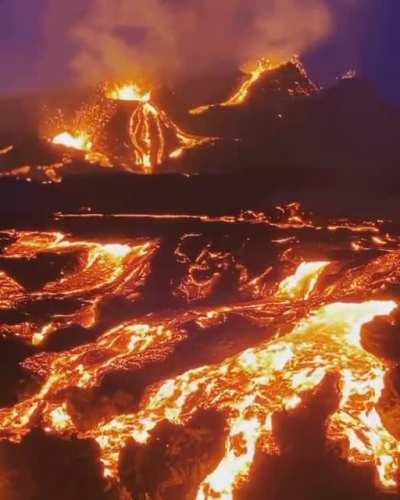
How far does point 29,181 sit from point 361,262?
3759 mm

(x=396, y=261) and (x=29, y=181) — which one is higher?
(x=29, y=181)

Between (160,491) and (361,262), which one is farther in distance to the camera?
(361,262)

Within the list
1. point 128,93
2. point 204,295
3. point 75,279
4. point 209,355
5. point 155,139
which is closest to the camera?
point 209,355

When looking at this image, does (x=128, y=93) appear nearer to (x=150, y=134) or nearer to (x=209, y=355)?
(x=150, y=134)

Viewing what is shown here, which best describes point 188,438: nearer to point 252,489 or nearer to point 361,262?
point 252,489

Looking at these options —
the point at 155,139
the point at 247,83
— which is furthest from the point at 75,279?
the point at 247,83

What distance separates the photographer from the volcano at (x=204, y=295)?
140 inches

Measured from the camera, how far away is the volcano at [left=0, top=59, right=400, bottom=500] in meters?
3.55

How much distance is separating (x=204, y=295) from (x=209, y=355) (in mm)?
913

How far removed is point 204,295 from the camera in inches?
207

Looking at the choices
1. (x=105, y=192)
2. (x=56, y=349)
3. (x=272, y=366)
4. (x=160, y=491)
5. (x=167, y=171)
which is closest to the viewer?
(x=160, y=491)

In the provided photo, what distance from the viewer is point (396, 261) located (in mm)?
5656

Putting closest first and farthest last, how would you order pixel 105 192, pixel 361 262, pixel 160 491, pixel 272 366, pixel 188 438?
1. pixel 160 491
2. pixel 188 438
3. pixel 272 366
4. pixel 361 262
5. pixel 105 192

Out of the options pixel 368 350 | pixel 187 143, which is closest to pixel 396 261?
pixel 368 350
